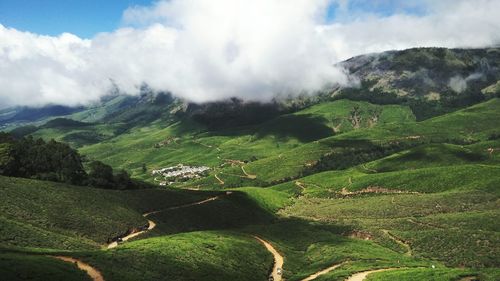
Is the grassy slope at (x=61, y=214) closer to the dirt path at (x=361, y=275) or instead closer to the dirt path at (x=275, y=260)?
the dirt path at (x=275, y=260)

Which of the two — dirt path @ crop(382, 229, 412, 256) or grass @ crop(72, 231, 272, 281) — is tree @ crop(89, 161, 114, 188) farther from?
dirt path @ crop(382, 229, 412, 256)

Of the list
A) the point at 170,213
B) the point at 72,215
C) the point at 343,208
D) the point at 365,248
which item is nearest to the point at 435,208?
the point at 343,208

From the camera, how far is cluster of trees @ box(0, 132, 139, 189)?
16225 cm

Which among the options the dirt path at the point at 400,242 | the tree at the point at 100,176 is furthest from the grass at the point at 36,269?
the tree at the point at 100,176

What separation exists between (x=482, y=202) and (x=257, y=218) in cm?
8334

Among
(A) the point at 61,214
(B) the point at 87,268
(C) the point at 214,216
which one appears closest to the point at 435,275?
(B) the point at 87,268

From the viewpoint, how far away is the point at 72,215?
117375 millimetres

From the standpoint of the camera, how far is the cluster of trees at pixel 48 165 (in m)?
162

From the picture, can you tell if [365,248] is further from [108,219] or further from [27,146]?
[27,146]

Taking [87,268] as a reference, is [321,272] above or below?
below

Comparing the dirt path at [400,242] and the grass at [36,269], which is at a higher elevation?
the grass at [36,269]

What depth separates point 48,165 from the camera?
17088 centimetres

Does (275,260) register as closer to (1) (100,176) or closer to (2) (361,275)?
(2) (361,275)

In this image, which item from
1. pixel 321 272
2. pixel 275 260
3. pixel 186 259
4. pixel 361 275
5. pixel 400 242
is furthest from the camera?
pixel 400 242
